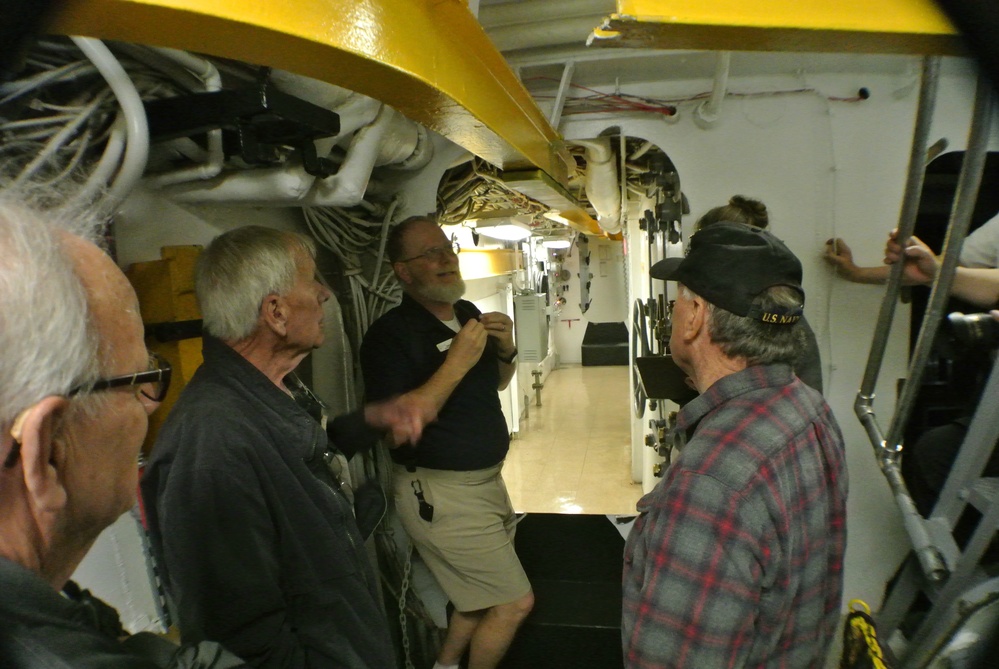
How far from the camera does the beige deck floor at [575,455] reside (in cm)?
494

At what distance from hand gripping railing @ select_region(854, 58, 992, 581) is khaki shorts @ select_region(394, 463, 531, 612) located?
1.33 m

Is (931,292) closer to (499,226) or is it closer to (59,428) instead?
(59,428)

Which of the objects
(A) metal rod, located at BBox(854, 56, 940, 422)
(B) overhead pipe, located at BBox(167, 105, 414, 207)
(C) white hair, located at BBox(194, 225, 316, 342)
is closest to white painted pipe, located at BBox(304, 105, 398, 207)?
(B) overhead pipe, located at BBox(167, 105, 414, 207)

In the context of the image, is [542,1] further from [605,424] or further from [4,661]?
[605,424]

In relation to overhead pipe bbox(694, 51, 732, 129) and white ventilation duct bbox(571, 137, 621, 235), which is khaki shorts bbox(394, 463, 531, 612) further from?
overhead pipe bbox(694, 51, 732, 129)

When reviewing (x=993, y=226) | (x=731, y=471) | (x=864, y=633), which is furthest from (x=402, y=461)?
(x=993, y=226)

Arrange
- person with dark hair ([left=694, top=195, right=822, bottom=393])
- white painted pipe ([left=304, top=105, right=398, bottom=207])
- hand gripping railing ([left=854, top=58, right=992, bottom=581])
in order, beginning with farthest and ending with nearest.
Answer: person with dark hair ([left=694, top=195, right=822, bottom=393]) → white painted pipe ([left=304, top=105, right=398, bottom=207]) → hand gripping railing ([left=854, top=58, right=992, bottom=581])

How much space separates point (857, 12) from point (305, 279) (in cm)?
123

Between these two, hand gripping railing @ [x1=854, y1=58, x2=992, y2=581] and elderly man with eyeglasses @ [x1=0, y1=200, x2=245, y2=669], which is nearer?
elderly man with eyeglasses @ [x1=0, y1=200, x2=245, y2=669]

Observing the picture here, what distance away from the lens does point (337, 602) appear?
1.18 metres

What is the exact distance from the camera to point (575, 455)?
6.18 metres

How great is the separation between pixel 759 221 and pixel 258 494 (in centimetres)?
187

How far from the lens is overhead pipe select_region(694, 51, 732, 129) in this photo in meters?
1.88

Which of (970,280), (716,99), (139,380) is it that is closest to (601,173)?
(716,99)
